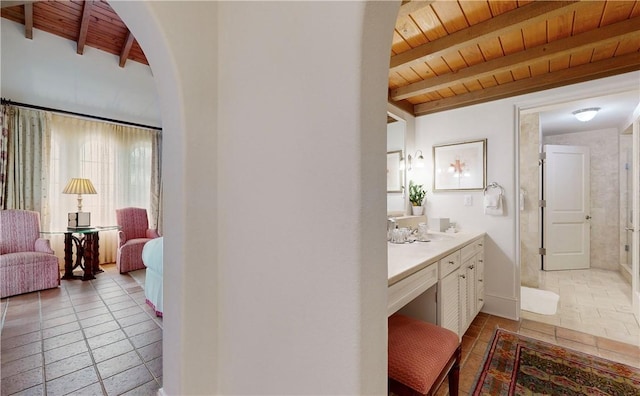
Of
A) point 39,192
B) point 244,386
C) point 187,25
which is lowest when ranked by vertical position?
point 244,386

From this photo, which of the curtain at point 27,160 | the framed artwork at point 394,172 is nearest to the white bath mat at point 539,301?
the framed artwork at point 394,172

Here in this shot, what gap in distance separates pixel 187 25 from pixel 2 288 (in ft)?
12.7

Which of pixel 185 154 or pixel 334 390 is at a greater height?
pixel 185 154

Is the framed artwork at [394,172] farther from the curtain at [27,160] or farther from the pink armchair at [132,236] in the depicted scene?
the curtain at [27,160]

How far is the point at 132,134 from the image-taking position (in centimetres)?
482

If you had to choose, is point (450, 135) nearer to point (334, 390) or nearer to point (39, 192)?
point (334, 390)

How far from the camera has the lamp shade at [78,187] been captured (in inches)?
148

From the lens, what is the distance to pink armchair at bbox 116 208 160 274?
400 cm

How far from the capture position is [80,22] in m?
2.78

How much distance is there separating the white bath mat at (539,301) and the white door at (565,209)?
134 centimetres

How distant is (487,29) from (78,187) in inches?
200

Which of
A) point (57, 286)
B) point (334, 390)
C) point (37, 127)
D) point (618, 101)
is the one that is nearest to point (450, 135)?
point (618, 101)

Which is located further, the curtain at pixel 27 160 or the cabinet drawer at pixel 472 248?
the curtain at pixel 27 160

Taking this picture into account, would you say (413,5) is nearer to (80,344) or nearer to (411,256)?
(411,256)
